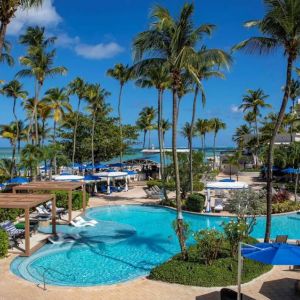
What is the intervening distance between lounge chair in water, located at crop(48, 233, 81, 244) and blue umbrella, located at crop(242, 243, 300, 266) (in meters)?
11.3

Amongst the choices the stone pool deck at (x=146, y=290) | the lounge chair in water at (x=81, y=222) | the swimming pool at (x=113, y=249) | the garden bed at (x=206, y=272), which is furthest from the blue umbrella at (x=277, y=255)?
the lounge chair in water at (x=81, y=222)

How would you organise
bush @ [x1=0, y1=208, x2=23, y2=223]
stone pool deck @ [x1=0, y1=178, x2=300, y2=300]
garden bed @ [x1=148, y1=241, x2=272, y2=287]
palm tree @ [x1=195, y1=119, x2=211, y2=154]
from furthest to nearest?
palm tree @ [x1=195, y1=119, x2=211, y2=154], bush @ [x1=0, y1=208, x2=23, y2=223], garden bed @ [x1=148, y1=241, x2=272, y2=287], stone pool deck @ [x1=0, y1=178, x2=300, y2=300]

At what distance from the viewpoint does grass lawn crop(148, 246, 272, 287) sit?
1244 cm

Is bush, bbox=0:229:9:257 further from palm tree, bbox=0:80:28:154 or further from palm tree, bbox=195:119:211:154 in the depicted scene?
palm tree, bbox=195:119:211:154

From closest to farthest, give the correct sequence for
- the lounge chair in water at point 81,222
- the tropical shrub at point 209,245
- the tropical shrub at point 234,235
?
the tropical shrub at point 209,245 → the tropical shrub at point 234,235 → the lounge chair in water at point 81,222

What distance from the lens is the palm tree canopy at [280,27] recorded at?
1379 cm

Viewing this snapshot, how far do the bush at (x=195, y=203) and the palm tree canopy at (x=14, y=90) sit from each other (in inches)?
949

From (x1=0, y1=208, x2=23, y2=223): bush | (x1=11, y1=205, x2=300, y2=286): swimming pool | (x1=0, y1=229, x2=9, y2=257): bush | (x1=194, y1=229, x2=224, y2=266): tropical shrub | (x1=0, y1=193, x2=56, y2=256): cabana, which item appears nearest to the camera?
(x1=194, y1=229, x2=224, y2=266): tropical shrub

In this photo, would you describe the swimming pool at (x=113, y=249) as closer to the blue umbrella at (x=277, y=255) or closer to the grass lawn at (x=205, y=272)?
the grass lawn at (x=205, y=272)

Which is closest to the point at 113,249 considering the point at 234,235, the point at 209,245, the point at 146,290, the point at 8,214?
the point at 209,245

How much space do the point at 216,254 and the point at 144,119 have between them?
5425 cm

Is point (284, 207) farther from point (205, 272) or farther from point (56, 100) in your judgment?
point (56, 100)

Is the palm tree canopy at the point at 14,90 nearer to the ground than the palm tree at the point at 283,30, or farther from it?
farther from it

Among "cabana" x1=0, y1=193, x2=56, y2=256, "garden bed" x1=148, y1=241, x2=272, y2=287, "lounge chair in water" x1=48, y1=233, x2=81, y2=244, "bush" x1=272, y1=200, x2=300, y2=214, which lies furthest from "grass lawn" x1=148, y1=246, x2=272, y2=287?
"bush" x1=272, y1=200, x2=300, y2=214
